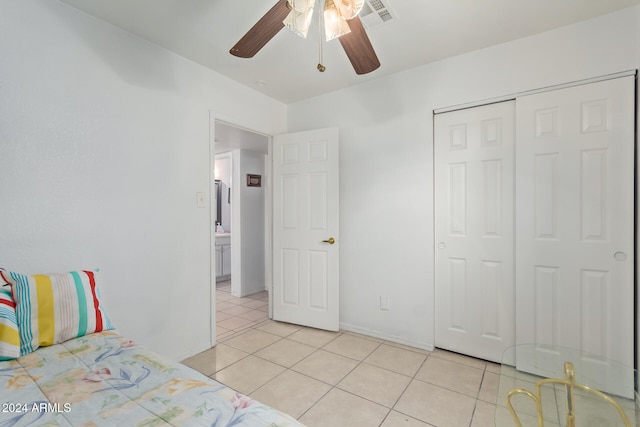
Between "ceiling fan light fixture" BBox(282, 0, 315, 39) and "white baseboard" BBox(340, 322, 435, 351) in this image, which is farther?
"white baseboard" BBox(340, 322, 435, 351)

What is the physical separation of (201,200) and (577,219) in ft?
9.54

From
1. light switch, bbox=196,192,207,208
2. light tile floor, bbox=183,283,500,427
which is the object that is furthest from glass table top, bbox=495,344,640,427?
light switch, bbox=196,192,207,208

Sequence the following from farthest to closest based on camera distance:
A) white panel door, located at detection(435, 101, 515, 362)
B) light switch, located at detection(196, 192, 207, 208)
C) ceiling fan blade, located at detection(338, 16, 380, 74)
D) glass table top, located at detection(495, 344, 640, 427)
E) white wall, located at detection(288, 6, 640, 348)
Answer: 1. light switch, located at detection(196, 192, 207, 208)
2. white panel door, located at detection(435, 101, 515, 362)
3. white wall, located at detection(288, 6, 640, 348)
4. ceiling fan blade, located at detection(338, 16, 380, 74)
5. glass table top, located at detection(495, 344, 640, 427)

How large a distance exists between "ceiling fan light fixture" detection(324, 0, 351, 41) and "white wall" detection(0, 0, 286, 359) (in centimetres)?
156

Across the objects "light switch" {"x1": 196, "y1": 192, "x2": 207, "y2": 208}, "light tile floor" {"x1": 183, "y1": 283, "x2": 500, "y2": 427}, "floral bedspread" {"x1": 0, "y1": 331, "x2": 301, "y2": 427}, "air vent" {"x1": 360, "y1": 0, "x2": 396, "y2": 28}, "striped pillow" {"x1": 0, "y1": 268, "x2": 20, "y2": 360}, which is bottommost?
"light tile floor" {"x1": 183, "y1": 283, "x2": 500, "y2": 427}

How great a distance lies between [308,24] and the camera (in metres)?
1.39

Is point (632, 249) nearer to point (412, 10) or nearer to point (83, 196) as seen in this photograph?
point (412, 10)

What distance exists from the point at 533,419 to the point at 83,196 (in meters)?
2.67

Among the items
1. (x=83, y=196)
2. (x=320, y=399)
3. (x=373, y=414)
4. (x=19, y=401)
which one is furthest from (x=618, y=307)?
(x=83, y=196)

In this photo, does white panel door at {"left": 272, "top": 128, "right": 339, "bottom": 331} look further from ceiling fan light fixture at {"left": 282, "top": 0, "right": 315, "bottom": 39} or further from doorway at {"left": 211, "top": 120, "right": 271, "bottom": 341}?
ceiling fan light fixture at {"left": 282, "top": 0, "right": 315, "bottom": 39}

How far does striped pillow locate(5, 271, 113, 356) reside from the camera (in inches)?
52.2

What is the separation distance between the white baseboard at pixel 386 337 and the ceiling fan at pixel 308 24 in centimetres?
239

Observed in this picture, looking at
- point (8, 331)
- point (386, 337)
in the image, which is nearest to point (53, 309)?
point (8, 331)

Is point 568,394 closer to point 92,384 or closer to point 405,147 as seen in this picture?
point 92,384
